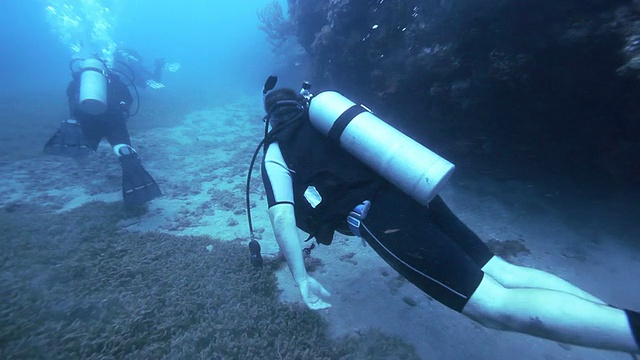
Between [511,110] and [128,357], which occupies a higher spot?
[511,110]

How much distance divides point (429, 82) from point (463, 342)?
4379mm

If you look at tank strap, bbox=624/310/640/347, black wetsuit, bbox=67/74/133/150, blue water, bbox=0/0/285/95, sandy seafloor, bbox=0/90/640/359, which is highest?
blue water, bbox=0/0/285/95

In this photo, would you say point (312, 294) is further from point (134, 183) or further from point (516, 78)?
point (134, 183)

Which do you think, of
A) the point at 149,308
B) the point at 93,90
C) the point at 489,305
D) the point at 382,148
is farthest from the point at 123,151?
the point at 489,305

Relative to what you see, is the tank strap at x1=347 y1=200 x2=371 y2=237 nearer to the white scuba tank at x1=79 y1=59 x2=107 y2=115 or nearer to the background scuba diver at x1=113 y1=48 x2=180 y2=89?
the white scuba tank at x1=79 y1=59 x2=107 y2=115

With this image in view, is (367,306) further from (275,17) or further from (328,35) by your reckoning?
(275,17)

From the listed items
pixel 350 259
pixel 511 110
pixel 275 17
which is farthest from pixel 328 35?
pixel 275 17

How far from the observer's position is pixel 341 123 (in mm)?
2787

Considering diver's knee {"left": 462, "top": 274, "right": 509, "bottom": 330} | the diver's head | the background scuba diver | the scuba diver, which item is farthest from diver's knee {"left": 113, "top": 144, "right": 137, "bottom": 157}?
the background scuba diver

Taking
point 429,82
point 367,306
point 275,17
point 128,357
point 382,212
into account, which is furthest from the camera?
point 275,17

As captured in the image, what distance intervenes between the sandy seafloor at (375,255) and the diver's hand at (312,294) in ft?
3.70

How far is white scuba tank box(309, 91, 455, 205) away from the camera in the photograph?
2.39 meters

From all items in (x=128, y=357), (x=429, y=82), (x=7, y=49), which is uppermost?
(x=7, y=49)

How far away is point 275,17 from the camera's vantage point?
1670cm
